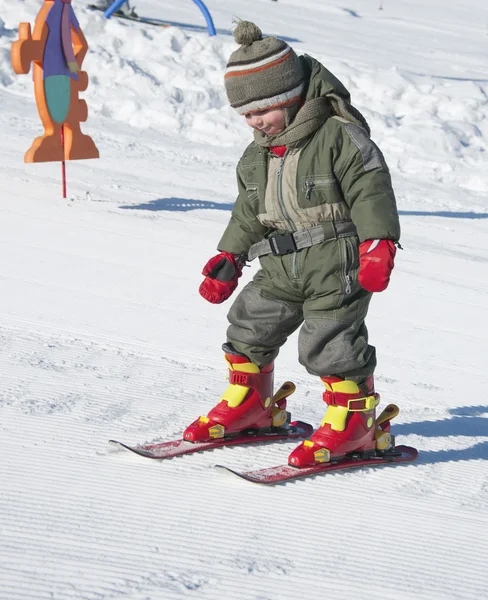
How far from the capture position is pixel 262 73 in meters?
2.69

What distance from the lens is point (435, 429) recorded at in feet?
11.4

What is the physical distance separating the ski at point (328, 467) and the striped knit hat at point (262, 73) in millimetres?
1155

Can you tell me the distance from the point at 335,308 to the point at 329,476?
1.86ft

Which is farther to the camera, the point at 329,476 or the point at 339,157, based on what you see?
the point at 329,476

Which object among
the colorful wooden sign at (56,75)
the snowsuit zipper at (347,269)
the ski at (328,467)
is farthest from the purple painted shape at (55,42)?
the ski at (328,467)

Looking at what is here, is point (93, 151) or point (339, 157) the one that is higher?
point (339, 157)

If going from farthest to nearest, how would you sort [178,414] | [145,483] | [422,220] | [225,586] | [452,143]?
[452,143]
[422,220]
[178,414]
[145,483]
[225,586]

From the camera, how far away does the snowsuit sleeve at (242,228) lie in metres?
2.96

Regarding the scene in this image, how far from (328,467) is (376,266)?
0.74 metres

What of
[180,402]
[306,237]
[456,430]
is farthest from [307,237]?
[456,430]

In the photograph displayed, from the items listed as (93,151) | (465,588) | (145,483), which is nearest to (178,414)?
(145,483)

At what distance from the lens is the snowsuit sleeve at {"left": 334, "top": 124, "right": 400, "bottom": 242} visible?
2.62m

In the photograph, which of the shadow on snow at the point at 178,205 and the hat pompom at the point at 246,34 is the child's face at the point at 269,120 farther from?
the shadow on snow at the point at 178,205

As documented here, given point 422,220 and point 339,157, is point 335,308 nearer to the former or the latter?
point 339,157
